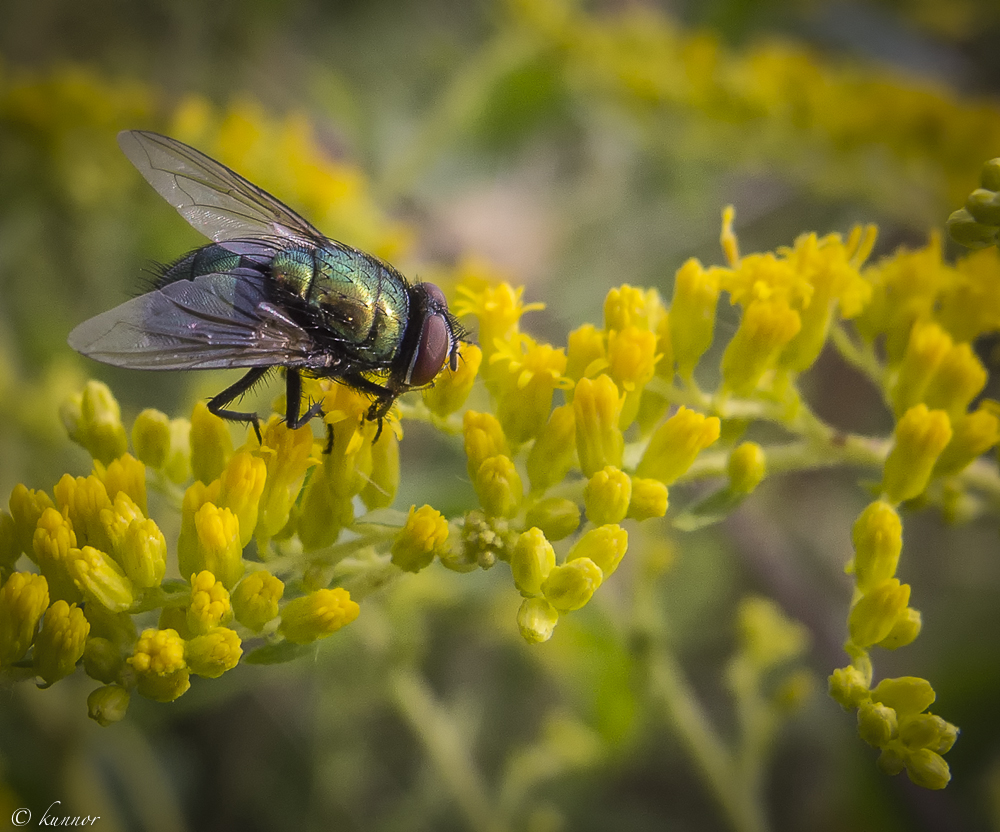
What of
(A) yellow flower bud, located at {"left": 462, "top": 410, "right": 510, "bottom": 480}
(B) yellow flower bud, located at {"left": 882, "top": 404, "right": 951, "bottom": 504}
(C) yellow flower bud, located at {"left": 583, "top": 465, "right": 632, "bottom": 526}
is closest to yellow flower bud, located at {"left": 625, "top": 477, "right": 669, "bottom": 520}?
(C) yellow flower bud, located at {"left": 583, "top": 465, "right": 632, "bottom": 526}

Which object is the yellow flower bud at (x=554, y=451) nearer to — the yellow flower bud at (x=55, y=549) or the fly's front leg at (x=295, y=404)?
the fly's front leg at (x=295, y=404)

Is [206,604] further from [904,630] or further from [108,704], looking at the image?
[904,630]

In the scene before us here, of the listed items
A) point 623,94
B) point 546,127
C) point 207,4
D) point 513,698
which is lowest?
point 513,698

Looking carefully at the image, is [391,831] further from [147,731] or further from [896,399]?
[896,399]

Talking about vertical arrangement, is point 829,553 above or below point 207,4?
below

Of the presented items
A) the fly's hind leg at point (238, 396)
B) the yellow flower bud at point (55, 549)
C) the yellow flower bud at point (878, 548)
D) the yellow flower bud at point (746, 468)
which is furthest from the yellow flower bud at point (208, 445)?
the yellow flower bud at point (878, 548)

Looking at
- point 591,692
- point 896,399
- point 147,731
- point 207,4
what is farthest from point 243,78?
point 896,399
